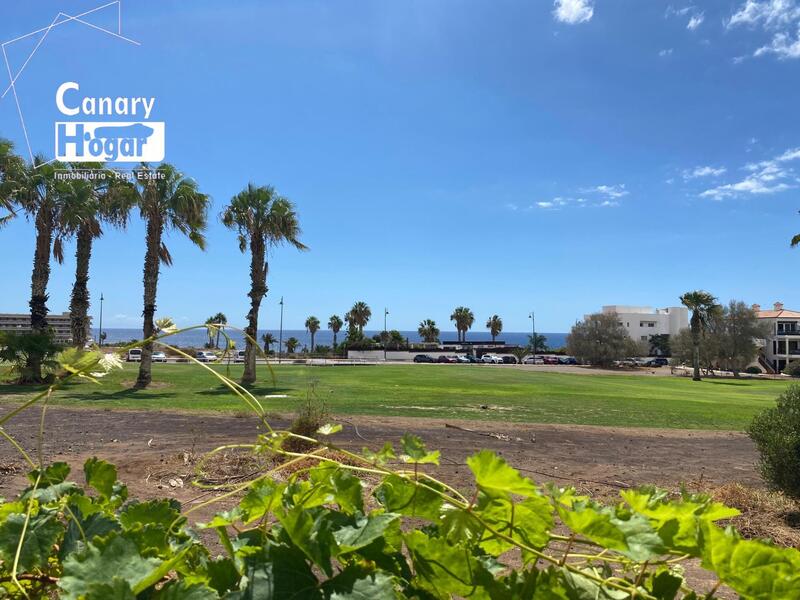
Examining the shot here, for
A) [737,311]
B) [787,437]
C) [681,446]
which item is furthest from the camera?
[737,311]

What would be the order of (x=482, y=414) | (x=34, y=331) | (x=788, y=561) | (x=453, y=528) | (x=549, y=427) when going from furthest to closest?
(x=34, y=331) → (x=482, y=414) → (x=549, y=427) → (x=453, y=528) → (x=788, y=561)

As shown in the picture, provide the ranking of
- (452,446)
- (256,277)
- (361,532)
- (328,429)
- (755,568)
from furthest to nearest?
1. (256,277)
2. (452,446)
3. (328,429)
4. (361,532)
5. (755,568)

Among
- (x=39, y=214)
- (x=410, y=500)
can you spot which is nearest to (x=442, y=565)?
(x=410, y=500)

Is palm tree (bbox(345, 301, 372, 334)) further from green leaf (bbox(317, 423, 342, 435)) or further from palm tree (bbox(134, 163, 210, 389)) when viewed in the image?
green leaf (bbox(317, 423, 342, 435))

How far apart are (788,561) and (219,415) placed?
1752cm

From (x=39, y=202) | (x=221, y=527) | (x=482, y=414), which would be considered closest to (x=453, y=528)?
(x=221, y=527)

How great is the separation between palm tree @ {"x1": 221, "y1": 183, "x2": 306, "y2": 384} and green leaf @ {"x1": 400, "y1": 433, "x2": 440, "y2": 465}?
30.3m

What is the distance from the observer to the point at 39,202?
89.4 ft

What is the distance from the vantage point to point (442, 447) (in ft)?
38.4

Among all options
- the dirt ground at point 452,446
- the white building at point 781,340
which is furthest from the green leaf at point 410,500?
the white building at point 781,340

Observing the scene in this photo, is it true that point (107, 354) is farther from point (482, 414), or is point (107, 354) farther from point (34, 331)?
point (34, 331)

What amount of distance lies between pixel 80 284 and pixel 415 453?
33.1 metres

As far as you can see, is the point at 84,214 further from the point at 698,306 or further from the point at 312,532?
the point at 698,306

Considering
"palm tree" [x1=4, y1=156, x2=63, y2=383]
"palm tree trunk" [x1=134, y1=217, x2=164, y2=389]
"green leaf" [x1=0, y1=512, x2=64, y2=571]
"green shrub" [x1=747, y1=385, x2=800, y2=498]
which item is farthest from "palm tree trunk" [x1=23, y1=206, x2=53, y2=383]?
"green leaf" [x1=0, y1=512, x2=64, y2=571]
